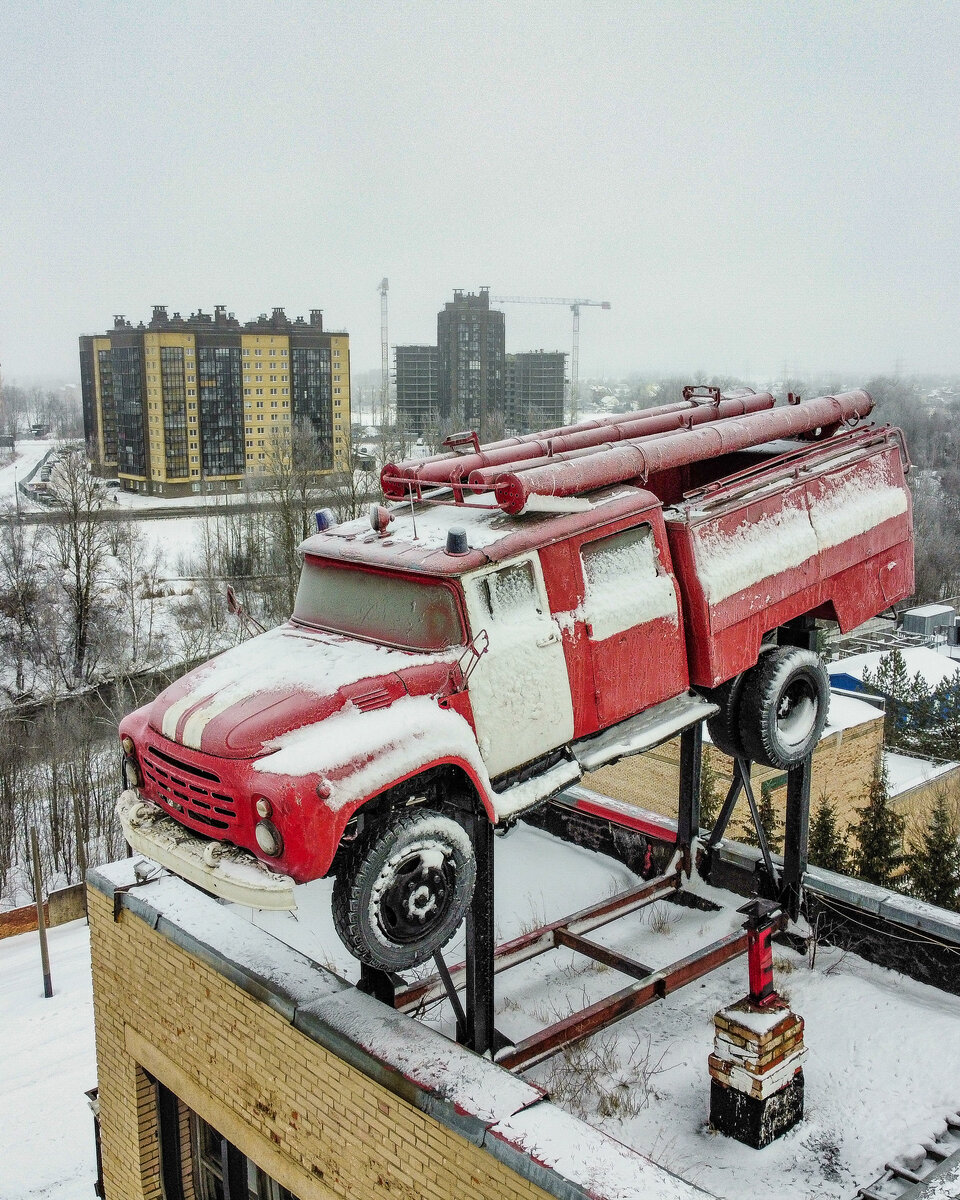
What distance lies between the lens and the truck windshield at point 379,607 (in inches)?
250

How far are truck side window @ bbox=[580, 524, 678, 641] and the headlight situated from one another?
8.30 feet

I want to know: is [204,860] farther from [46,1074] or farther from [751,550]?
[46,1074]

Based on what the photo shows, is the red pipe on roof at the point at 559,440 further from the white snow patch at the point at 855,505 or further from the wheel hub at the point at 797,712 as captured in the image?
the wheel hub at the point at 797,712

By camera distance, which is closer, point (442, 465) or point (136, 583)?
point (442, 465)

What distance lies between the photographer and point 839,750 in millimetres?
27453

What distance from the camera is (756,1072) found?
6.90m

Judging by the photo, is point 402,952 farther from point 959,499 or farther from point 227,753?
point 959,499

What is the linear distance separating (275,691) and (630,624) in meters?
2.43

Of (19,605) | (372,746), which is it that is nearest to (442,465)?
(372,746)

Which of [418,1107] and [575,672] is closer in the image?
[418,1107]

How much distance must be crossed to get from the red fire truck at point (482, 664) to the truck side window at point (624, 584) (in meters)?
0.01

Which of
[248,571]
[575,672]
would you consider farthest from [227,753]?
[248,571]

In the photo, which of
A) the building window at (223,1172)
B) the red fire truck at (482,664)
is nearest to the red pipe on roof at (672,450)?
the red fire truck at (482,664)

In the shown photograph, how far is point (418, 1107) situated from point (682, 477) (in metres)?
6.10
